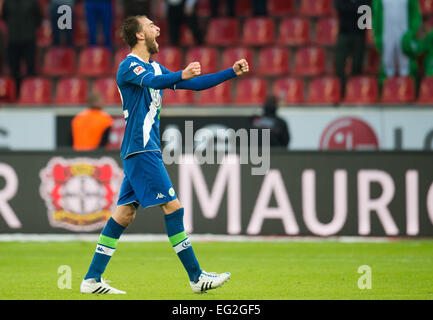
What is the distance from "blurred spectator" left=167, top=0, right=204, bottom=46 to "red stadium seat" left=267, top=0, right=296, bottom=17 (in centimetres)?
158

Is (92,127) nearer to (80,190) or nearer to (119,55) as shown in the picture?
(80,190)

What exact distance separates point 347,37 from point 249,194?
420cm

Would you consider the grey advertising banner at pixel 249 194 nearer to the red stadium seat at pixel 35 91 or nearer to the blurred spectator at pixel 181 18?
the red stadium seat at pixel 35 91

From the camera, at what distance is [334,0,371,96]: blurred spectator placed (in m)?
14.6

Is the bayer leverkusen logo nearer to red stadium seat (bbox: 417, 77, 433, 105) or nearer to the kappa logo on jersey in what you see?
red stadium seat (bbox: 417, 77, 433, 105)

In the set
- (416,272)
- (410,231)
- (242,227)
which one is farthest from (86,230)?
(416,272)

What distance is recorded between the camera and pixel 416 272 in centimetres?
859

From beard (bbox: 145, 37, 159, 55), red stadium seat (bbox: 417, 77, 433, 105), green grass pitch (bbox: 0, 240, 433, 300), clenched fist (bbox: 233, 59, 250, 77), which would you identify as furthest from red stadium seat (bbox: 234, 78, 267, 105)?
clenched fist (bbox: 233, 59, 250, 77)

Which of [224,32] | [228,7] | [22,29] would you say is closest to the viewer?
[22,29]

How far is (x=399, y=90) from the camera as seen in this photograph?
49.6 ft

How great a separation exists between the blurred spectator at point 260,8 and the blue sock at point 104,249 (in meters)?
10.2

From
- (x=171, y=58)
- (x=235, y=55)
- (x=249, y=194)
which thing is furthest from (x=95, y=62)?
(x=249, y=194)
